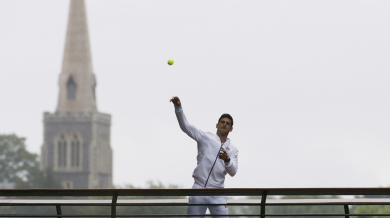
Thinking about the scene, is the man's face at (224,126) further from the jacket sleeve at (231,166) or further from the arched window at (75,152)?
the arched window at (75,152)

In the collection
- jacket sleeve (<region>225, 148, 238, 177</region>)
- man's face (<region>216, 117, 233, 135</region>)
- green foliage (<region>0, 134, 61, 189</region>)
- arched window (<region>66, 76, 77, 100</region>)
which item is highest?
arched window (<region>66, 76, 77, 100</region>)

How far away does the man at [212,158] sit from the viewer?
6.67 metres

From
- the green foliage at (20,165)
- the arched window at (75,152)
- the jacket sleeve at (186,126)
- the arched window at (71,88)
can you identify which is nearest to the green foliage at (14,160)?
the green foliage at (20,165)

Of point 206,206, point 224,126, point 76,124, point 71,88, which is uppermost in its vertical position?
point 71,88

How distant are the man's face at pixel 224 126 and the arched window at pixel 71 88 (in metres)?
123

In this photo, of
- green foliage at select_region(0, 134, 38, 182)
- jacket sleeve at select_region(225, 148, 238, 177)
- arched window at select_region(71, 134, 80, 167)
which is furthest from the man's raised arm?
arched window at select_region(71, 134, 80, 167)

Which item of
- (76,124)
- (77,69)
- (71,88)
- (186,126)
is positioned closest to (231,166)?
(186,126)

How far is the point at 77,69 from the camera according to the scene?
423 feet

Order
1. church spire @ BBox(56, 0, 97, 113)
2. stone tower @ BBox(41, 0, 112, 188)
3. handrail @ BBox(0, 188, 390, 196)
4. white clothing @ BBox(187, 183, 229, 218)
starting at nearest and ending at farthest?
handrail @ BBox(0, 188, 390, 196)
white clothing @ BBox(187, 183, 229, 218)
church spire @ BBox(56, 0, 97, 113)
stone tower @ BBox(41, 0, 112, 188)

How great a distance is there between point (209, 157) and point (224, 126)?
0.83 feet

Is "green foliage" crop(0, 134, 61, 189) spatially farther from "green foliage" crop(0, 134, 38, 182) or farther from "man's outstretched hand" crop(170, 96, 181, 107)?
"man's outstretched hand" crop(170, 96, 181, 107)

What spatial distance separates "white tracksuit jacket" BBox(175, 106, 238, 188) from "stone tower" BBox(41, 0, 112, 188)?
402ft

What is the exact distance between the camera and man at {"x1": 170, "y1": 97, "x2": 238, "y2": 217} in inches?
263

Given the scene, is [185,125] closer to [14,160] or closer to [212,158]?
[212,158]
